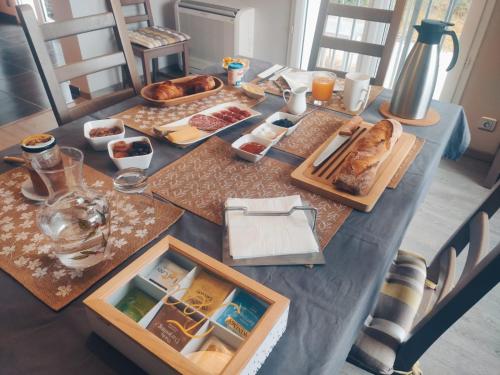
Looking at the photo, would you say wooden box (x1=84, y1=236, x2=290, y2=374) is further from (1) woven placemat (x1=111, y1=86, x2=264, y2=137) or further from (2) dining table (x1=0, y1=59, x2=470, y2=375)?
(1) woven placemat (x1=111, y1=86, x2=264, y2=137)

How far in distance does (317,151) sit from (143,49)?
6.29ft

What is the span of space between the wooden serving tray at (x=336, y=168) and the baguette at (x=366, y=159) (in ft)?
0.06

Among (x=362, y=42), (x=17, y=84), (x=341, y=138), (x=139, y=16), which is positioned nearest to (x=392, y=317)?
(x=341, y=138)

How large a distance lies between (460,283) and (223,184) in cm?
57

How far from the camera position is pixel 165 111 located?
1.25 metres

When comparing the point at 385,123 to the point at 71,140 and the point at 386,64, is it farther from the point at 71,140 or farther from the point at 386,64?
the point at 71,140

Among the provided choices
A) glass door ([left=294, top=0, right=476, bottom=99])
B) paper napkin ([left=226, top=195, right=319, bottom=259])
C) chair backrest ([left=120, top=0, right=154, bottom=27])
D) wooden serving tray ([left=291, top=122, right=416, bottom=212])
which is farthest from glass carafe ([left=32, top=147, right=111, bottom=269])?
chair backrest ([left=120, top=0, right=154, bottom=27])

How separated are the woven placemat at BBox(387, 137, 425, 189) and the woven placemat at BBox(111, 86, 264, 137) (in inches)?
22.2

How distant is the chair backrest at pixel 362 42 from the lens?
152 cm

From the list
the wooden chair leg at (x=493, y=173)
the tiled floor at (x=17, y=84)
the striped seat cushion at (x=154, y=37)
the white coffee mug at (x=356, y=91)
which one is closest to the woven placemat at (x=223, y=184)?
the white coffee mug at (x=356, y=91)

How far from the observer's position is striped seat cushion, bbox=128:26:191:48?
8.28 ft

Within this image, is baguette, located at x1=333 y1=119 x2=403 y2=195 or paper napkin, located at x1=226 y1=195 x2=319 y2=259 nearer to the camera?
paper napkin, located at x1=226 y1=195 x2=319 y2=259

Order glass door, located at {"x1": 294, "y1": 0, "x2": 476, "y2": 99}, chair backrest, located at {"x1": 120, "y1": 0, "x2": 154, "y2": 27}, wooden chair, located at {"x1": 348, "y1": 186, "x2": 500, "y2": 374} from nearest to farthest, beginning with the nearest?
1. wooden chair, located at {"x1": 348, "y1": 186, "x2": 500, "y2": 374}
2. glass door, located at {"x1": 294, "y1": 0, "x2": 476, "y2": 99}
3. chair backrest, located at {"x1": 120, "y1": 0, "x2": 154, "y2": 27}

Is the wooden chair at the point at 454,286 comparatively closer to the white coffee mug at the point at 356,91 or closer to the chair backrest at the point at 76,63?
the white coffee mug at the point at 356,91
